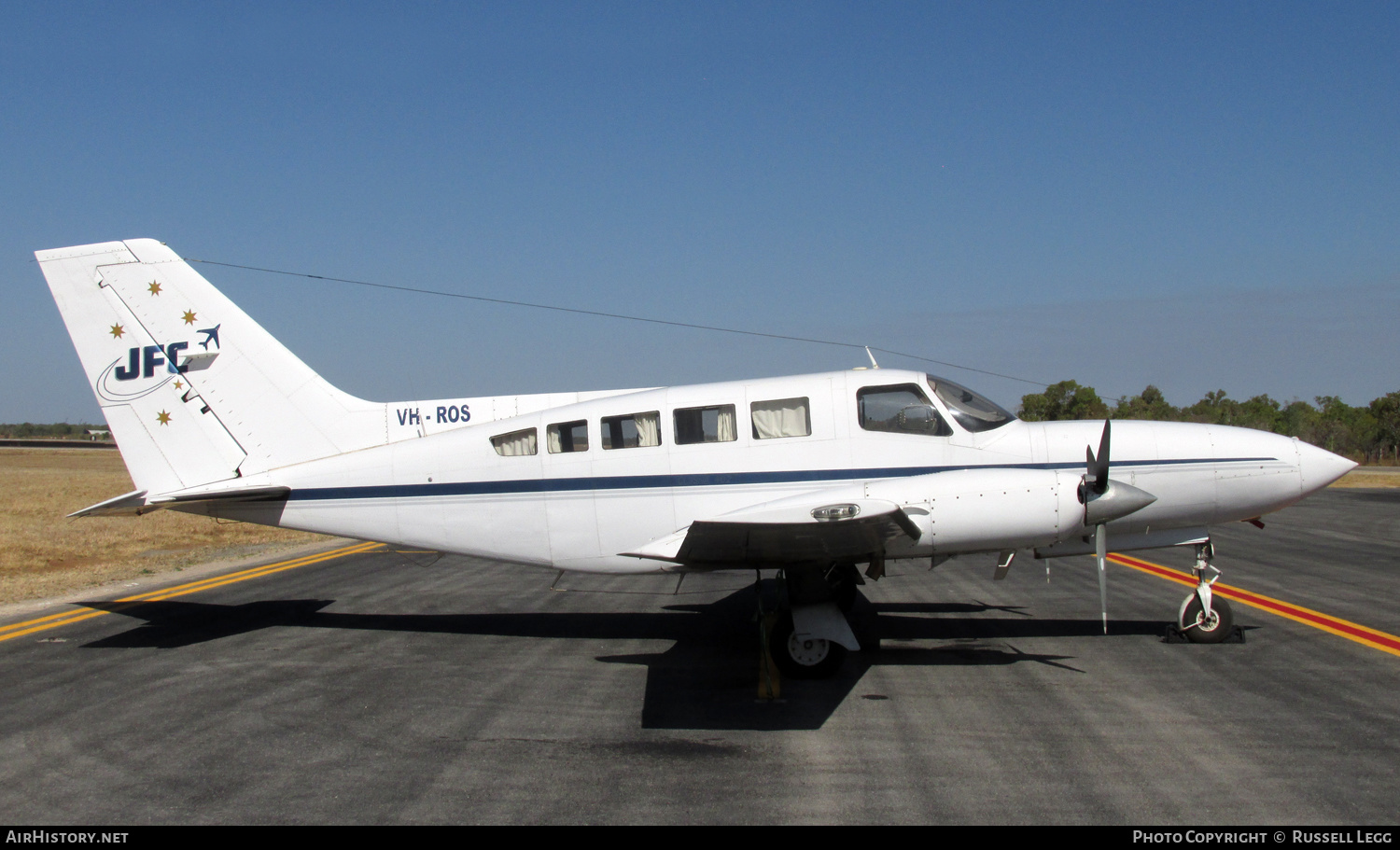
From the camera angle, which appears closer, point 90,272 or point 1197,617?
point 1197,617

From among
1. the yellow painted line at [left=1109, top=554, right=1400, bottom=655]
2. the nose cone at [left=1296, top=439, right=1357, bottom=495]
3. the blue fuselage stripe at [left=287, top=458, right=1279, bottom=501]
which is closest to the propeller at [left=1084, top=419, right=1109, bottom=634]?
the blue fuselage stripe at [left=287, top=458, right=1279, bottom=501]

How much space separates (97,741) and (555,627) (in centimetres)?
530

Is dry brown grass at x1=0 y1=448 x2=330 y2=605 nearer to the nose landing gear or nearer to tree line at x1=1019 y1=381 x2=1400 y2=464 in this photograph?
the nose landing gear

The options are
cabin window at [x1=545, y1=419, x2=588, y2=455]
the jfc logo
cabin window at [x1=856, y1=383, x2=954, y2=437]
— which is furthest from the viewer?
the jfc logo

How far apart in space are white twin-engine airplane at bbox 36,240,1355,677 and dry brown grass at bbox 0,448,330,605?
227 inches

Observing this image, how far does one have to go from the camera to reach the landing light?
8008 mm

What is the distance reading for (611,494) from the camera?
9.98m

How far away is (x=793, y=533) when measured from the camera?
26.4ft

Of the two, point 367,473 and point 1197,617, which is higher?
point 367,473

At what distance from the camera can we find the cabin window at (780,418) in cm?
973

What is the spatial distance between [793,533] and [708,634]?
3441 mm

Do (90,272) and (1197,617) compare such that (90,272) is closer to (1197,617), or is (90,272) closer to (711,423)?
(711,423)

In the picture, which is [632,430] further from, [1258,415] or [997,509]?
[1258,415]

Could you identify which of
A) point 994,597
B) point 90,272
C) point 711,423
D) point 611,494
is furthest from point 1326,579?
point 90,272
